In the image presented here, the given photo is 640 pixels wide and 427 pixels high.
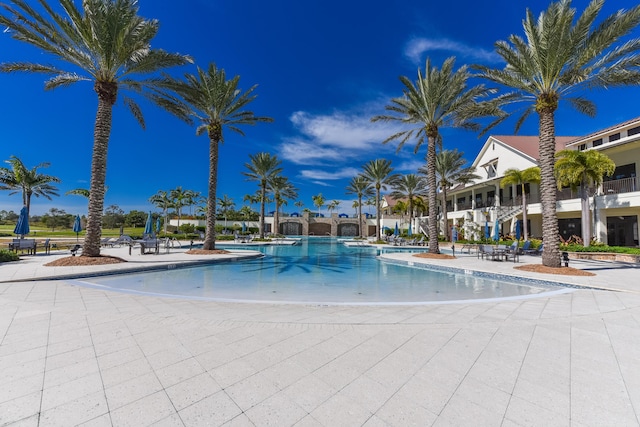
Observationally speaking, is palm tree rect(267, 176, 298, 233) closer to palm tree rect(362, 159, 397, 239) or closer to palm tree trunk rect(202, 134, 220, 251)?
palm tree rect(362, 159, 397, 239)

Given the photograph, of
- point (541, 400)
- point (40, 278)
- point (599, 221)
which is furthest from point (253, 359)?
point (599, 221)

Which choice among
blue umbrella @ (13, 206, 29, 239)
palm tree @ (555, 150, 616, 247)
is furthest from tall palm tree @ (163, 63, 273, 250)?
palm tree @ (555, 150, 616, 247)

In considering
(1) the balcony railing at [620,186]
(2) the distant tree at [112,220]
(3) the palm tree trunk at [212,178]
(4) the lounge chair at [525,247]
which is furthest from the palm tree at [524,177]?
(2) the distant tree at [112,220]

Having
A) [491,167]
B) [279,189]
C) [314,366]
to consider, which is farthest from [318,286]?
[279,189]

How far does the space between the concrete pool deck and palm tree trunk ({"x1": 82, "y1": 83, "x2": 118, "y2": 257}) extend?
321 inches

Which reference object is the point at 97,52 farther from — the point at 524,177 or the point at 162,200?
the point at 162,200

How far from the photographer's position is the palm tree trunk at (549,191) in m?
11.2

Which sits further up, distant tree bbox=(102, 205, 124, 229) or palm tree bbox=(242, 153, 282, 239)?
palm tree bbox=(242, 153, 282, 239)

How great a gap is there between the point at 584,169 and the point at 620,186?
433 cm

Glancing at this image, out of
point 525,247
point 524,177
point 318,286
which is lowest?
point 318,286

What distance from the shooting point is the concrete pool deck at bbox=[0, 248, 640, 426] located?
2.29m

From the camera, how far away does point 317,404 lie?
7.93 ft

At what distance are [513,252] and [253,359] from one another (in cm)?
Answer: 1557

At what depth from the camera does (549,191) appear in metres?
11.4
